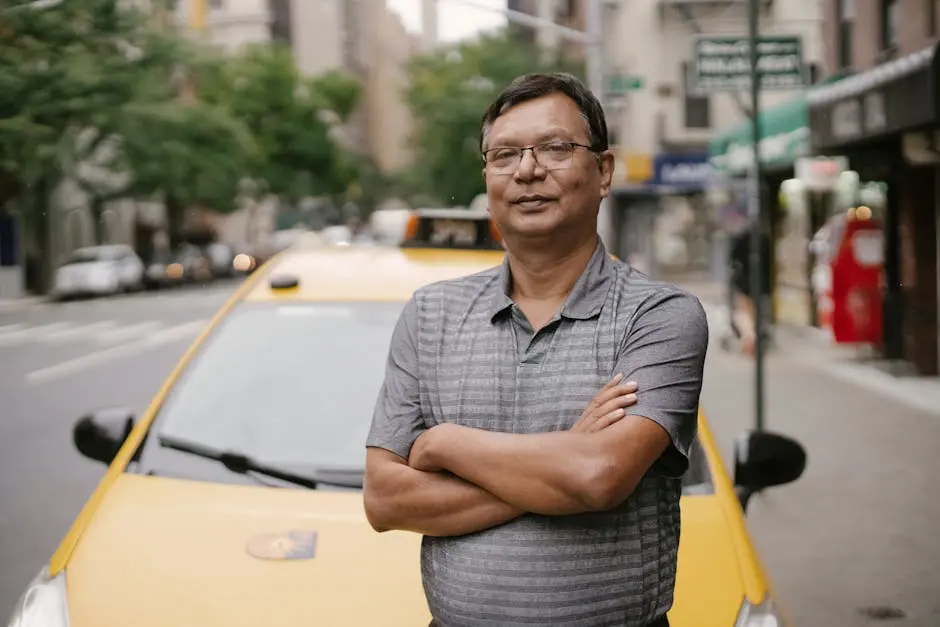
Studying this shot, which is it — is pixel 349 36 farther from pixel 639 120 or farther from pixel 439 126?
pixel 639 120

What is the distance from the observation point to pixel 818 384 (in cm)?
1430

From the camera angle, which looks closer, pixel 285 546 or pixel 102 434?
pixel 285 546

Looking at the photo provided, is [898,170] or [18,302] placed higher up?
[898,170]

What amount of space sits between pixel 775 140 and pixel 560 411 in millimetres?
17228

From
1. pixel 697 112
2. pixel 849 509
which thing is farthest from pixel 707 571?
pixel 697 112

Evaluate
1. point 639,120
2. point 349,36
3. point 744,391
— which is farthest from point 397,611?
point 349,36

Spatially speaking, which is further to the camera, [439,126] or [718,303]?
[439,126]

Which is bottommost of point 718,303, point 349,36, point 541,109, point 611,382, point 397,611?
point 718,303

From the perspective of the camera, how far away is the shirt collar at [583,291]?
2.18 m

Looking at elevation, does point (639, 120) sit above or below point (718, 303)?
above

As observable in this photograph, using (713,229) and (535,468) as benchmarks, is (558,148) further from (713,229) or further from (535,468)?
(713,229)

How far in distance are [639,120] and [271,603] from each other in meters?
33.4

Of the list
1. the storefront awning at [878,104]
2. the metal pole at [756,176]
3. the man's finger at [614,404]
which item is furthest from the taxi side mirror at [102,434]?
the storefront awning at [878,104]

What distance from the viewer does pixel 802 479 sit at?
29.1 feet
